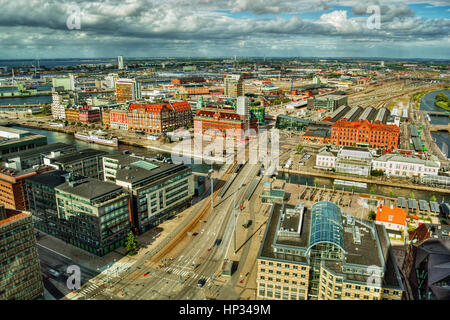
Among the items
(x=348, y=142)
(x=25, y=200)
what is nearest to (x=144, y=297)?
(x=25, y=200)

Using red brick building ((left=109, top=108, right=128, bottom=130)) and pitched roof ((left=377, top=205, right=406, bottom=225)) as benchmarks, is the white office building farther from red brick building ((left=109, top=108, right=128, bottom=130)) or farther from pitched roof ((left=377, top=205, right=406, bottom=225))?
red brick building ((left=109, top=108, right=128, bottom=130))

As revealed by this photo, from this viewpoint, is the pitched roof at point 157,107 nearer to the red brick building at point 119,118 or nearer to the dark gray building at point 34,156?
the red brick building at point 119,118

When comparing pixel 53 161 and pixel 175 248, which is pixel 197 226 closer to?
pixel 175 248

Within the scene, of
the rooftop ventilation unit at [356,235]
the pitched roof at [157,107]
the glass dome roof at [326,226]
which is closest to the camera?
the glass dome roof at [326,226]

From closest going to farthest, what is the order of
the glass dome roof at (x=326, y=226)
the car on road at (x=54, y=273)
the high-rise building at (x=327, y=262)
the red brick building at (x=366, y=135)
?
the high-rise building at (x=327, y=262), the glass dome roof at (x=326, y=226), the car on road at (x=54, y=273), the red brick building at (x=366, y=135)

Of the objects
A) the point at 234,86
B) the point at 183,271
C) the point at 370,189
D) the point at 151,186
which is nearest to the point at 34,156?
the point at 151,186

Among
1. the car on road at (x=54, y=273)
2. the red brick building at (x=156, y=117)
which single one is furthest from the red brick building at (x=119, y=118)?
the car on road at (x=54, y=273)
